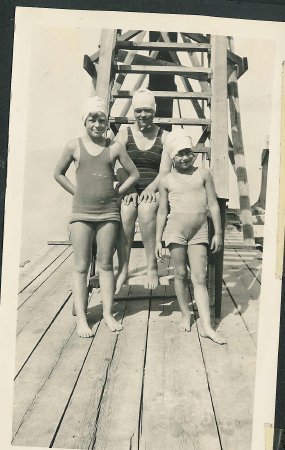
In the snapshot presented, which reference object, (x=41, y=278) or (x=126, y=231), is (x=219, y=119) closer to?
(x=126, y=231)

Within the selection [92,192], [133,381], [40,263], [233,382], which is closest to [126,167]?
[92,192]

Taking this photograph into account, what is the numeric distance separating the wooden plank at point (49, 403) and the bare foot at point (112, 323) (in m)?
0.19

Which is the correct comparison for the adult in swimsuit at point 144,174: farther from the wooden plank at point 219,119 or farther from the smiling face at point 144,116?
the wooden plank at point 219,119

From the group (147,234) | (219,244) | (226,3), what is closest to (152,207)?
(147,234)

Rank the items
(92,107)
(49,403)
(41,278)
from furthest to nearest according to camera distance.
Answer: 1. (41,278)
2. (92,107)
3. (49,403)

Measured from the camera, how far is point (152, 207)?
2.29 metres

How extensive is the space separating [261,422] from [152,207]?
111 cm

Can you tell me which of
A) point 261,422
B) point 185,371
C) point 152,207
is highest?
point 152,207

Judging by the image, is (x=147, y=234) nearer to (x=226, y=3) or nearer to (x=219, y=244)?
(x=219, y=244)

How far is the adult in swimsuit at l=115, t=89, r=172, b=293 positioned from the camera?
7.43 feet

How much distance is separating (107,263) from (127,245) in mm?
186

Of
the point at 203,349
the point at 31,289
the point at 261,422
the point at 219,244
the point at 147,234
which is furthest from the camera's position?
the point at 31,289

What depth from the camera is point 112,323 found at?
2.20 metres

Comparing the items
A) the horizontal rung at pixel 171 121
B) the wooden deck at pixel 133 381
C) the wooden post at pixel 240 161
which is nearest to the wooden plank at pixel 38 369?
the wooden deck at pixel 133 381
